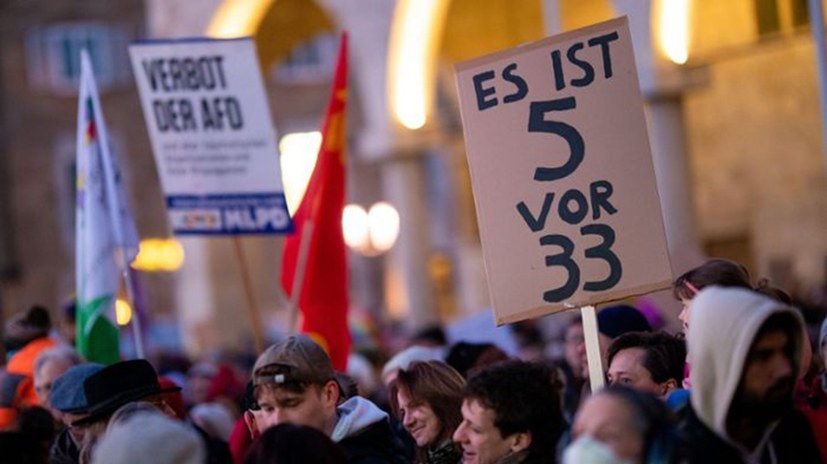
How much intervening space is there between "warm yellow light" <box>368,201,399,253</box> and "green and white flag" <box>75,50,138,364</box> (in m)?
20.1

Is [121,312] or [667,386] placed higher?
[121,312]

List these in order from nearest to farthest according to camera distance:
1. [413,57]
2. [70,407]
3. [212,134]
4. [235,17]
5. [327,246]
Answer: [70,407], [327,246], [212,134], [413,57], [235,17]

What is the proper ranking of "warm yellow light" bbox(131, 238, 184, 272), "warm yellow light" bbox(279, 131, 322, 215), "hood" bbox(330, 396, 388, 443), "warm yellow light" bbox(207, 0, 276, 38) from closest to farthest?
"hood" bbox(330, 396, 388, 443) → "warm yellow light" bbox(207, 0, 276, 38) → "warm yellow light" bbox(279, 131, 322, 215) → "warm yellow light" bbox(131, 238, 184, 272)

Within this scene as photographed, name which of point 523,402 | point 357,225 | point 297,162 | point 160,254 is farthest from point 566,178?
point 160,254

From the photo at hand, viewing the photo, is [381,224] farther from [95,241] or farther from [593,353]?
[593,353]

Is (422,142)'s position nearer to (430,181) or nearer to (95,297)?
(95,297)

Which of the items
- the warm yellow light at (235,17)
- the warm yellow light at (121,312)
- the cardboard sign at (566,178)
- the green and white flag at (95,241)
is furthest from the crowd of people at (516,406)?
the warm yellow light at (235,17)

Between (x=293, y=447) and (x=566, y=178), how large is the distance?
1769mm

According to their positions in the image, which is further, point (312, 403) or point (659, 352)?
point (659, 352)

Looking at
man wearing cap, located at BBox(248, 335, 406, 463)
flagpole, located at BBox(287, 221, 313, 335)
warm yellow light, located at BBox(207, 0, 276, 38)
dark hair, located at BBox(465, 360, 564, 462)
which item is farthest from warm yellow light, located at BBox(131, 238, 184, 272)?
dark hair, located at BBox(465, 360, 564, 462)

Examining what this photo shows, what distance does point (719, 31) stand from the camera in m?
18.4

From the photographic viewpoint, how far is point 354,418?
6266 millimetres

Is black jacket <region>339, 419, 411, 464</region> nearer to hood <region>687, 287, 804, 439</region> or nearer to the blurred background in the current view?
hood <region>687, 287, 804, 439</region>

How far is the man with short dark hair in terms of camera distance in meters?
5.76
